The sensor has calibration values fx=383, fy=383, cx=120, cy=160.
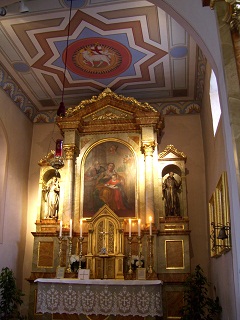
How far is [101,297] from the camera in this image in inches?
270

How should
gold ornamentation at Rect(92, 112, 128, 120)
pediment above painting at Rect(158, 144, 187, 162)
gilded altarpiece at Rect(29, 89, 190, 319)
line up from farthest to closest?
gold ornamentation at Rect(92, 112, 128, 120)
pediment above painting at Rect(158, 144, 187, 162)
gilded altarpiece at Rect(29, 89, 190, 319)

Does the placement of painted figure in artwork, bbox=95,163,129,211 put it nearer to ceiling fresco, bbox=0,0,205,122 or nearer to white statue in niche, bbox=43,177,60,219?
white statue in niche, bbox=43,177,60,219

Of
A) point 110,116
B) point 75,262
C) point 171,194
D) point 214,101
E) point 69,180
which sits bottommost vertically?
point 75,262

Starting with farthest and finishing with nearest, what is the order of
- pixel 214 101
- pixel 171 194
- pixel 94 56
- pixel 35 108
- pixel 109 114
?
pixel 35 108, pixel 109 114, pixel 171 194, pixel 94 56, pixel 214 101

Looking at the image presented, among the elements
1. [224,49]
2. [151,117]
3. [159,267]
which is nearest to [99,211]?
[159,267]

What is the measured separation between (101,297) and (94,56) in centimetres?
479

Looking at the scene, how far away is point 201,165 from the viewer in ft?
30.1

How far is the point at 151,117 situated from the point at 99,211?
8.10 ft

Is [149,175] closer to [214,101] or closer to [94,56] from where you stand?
[214,101]

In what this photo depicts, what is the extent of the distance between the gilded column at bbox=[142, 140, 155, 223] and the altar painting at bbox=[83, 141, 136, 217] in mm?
425

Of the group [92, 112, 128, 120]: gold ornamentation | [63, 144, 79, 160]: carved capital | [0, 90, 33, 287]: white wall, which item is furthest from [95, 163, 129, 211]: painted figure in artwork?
[0, 90, 33, 287]: white wall

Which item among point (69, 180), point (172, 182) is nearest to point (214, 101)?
point (172, 182)

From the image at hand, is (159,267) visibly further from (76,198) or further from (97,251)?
(76,198)

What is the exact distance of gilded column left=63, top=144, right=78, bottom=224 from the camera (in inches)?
334
